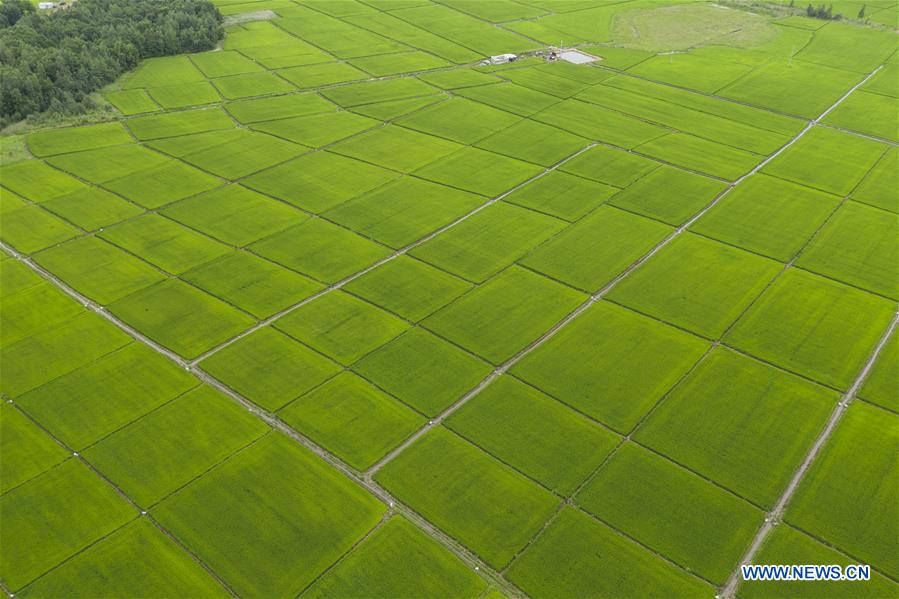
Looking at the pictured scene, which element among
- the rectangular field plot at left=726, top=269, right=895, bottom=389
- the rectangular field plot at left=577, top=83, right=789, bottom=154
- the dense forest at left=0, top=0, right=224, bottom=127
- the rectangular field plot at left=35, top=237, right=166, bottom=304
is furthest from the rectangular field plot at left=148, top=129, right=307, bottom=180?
the rectangular field plot at left=726, top=269, right=895, bottom=389

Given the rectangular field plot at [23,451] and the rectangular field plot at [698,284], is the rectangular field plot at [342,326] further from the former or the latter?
the rectangular field plot at [698,284]

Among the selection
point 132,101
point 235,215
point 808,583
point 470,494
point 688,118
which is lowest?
point 808,583

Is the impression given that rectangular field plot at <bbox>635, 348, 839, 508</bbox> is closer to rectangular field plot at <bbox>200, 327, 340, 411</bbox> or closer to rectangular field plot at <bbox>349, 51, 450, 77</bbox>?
rectangular field plot at <bbox>200, 327, 340, 411</bbox>

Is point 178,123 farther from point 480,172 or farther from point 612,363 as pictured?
point 612,363

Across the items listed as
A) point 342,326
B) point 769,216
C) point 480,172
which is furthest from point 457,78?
point 342,326

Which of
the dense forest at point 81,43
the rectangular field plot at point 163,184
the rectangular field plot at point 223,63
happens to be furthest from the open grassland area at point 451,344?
the rectangular field plot at point 223,63

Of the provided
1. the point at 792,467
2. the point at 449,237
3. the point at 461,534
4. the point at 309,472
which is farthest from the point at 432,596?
the point at 449,237
